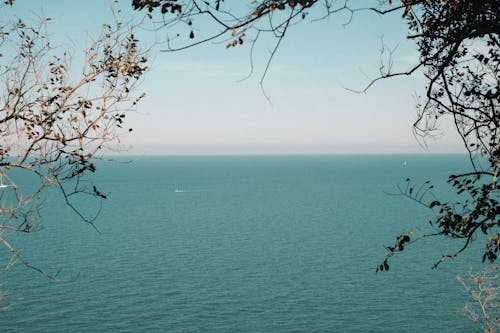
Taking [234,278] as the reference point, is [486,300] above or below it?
above

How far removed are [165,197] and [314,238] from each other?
80.0 m

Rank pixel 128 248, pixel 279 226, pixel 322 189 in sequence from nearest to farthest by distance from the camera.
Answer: pixel 128 248, pixel 279 226, pixel 322 189

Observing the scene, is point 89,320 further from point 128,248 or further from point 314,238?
point 314,238

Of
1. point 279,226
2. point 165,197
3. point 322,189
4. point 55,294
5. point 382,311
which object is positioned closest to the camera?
point 382,311

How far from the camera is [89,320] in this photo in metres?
46.4

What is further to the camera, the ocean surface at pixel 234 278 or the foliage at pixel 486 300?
the ocean surface at pixel 234 278

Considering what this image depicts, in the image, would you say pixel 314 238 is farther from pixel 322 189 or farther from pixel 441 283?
pixel 322 189

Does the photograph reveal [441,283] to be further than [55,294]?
Yes

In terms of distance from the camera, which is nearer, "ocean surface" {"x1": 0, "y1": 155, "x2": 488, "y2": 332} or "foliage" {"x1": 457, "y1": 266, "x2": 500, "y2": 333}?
"foliage" {"x1": 457, "y1": 266, "x2": 500, "y2": 333}

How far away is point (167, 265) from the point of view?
67.1 m

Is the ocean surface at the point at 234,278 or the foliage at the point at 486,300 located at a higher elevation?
the foliage at the point at 486,300

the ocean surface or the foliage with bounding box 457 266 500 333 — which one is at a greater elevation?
the foliage with bounding box 457 266 500 333

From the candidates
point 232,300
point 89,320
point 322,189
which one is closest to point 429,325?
point 232,300

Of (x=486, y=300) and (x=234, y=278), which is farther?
(x=234, y=278)
